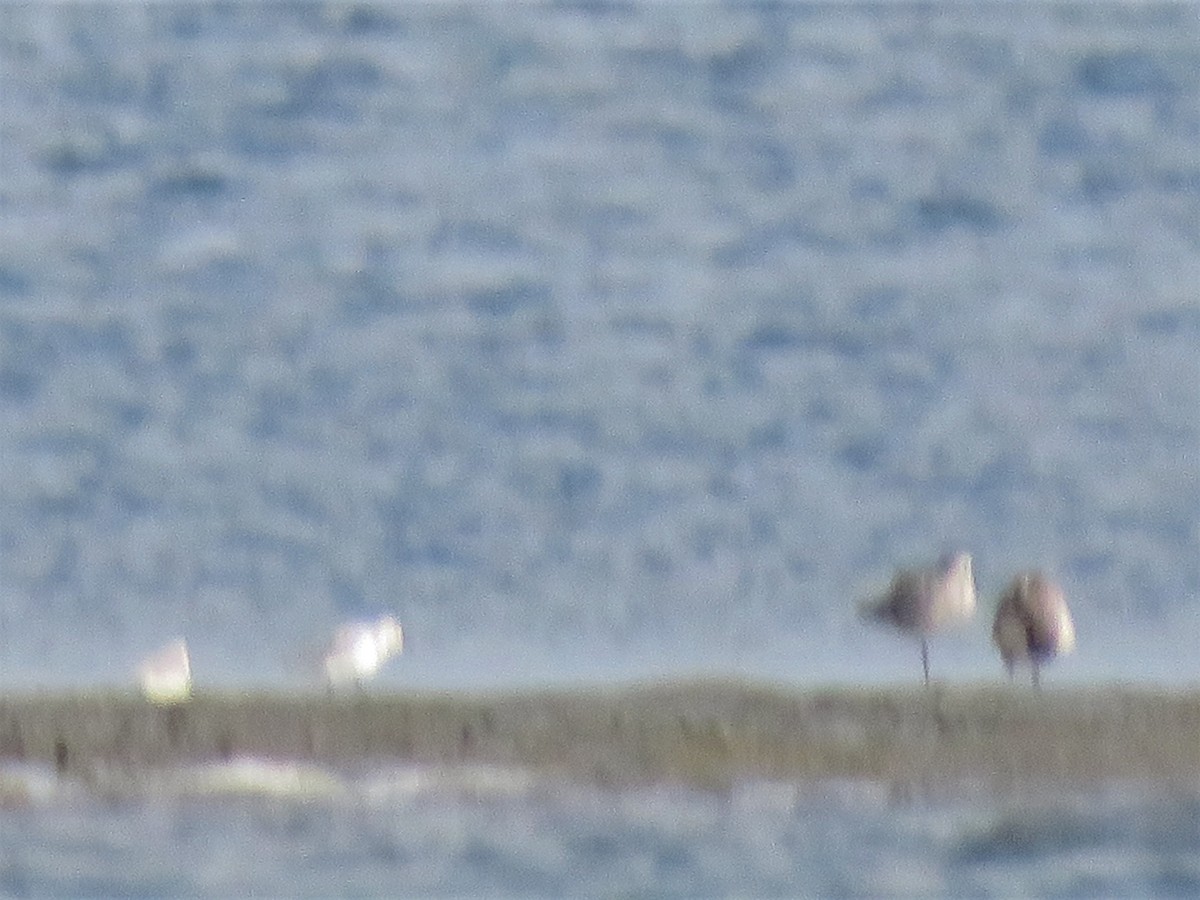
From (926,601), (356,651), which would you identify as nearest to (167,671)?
(356,651)

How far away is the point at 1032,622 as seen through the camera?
876 cm

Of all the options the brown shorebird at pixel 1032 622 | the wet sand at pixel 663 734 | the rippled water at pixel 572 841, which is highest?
the brown shorebird at pixel 1032 622

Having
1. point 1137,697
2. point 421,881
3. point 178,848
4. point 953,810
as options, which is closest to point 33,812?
point 178,848

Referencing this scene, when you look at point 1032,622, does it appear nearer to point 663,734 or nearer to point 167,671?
point 663,734

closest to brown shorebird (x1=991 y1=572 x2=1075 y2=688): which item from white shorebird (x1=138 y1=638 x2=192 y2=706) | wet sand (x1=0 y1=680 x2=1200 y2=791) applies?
wet sand (x1=0 y1=680 x2=1200 y2=791)

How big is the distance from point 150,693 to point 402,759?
87 centimetres

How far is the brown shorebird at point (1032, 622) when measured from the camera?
8.72m

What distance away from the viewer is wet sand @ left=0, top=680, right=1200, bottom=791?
7402 mm

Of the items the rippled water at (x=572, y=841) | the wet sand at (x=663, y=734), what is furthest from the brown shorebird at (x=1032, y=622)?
the rippled water at (x=572, y=841)

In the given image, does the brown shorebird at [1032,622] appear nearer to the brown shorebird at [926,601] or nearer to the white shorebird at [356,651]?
the brown shorebird at [926,601]

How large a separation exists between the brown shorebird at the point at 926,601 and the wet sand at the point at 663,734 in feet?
3.41

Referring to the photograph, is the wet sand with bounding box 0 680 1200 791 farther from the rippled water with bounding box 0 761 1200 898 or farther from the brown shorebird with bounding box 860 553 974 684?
the brown shorebird with bounding box 860 553 974 684

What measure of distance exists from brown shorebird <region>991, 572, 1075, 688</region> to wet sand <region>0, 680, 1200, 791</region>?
0.81 m

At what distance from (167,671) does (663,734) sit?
149cm
